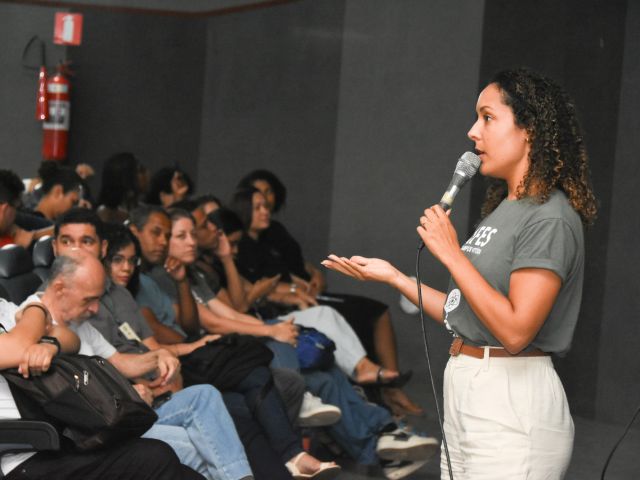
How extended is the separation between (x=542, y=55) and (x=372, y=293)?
72.7 inches

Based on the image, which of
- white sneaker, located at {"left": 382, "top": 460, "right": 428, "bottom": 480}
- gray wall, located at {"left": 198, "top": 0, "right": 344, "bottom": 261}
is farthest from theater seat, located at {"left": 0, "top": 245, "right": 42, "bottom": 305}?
gray wall, located at {"left": 198, "top": 0, "right": 344, "bottom": 261}

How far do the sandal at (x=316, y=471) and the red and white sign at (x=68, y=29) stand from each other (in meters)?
4.95

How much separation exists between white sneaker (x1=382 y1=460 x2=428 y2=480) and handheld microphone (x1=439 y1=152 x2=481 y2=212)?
245 centimetres

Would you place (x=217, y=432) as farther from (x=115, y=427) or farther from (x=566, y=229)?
(x=566, y=229)

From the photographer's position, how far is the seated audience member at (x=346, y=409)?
4141 millimetres

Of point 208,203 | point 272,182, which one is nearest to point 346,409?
point 208,203

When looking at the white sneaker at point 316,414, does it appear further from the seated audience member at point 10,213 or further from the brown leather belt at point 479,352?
the brown leather belt at point 479,352

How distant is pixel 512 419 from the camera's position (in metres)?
1.88

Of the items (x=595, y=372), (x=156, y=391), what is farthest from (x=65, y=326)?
(x=595, y=372)

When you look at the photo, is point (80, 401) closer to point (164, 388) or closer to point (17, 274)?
point (164, 388)

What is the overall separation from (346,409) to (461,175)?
2.43 meters

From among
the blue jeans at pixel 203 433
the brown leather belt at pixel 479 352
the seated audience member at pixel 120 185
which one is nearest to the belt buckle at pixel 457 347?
the brown leather belt at pixel 479 352

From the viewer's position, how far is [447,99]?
229 inches

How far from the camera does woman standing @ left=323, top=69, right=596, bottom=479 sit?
1.82 meters
